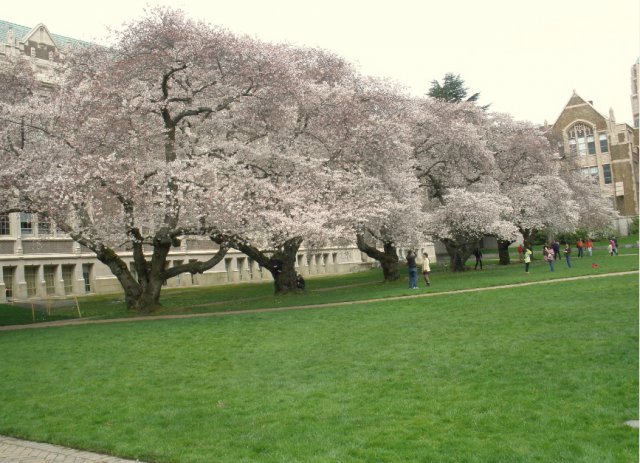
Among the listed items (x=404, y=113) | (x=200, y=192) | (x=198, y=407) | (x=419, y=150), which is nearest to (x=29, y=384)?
(x=198, y=407)

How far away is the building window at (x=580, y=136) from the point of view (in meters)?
84.4

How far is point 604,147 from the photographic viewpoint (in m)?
83.4

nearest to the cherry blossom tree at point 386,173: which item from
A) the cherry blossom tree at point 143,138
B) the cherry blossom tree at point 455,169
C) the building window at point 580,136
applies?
the cherry blossom tree at point 455,169

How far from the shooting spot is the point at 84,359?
15758 millimetres

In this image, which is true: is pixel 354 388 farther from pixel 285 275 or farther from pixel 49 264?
pixel 49 264

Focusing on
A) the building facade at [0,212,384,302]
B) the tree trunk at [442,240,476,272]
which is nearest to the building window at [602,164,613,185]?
the tree trunk at [442,240,476,272]

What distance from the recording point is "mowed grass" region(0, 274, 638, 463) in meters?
7.66

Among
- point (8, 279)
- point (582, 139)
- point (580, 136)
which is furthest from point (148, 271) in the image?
point (580, 136)

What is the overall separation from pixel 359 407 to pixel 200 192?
16.5m

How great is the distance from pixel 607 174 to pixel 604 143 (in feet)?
13.7

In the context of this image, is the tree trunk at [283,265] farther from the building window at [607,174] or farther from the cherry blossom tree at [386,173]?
the building window at [607,174]

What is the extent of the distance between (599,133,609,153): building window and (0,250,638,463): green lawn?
7101 cm

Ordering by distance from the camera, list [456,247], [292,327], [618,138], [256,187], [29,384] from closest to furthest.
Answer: [29,384]
[292,327]
[256,187]
[456,247]
[618,138]

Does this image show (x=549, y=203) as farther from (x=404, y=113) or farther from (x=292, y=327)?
(x=292, y=327)
